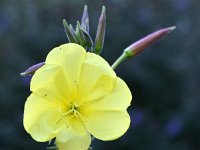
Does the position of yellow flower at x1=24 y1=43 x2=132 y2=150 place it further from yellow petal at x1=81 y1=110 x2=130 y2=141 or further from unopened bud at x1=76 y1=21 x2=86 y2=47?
unopened bud at x1=76 y1=21 x2=86 y2=47

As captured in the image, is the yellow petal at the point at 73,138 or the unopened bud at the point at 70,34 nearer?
the yellow petal at the point at 73,138

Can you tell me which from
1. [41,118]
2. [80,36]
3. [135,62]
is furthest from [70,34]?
[135,62]

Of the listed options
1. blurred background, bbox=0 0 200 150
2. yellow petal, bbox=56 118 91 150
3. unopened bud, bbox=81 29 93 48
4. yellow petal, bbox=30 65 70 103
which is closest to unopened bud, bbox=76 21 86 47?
unopened bud, bbox=81 29 93 48

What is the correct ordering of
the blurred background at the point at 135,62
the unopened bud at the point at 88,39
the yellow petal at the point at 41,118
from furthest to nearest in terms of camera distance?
the blurred background at the point at 135,62 < the unopened bud at the point at 88,39 < the yellow petal at the point at 41,118

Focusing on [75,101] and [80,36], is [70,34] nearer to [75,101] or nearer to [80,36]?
[80,36]

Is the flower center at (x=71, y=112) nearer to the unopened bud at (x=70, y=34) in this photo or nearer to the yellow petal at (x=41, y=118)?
the yellow petal at (x=41, y=118)

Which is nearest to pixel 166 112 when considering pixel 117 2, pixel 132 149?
pixel 132 149

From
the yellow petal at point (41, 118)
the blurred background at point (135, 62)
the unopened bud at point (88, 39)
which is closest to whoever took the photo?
the yellow petal at point (41, 118)

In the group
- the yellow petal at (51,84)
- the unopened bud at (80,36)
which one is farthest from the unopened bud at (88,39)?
the yellow petal at (51,84)
